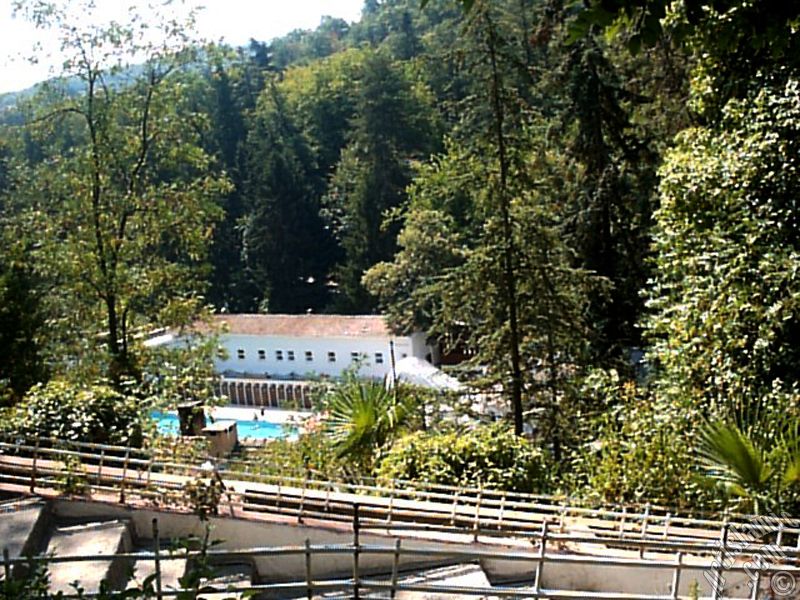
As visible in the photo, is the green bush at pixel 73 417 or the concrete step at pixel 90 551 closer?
the concrete step at pixel 90 551

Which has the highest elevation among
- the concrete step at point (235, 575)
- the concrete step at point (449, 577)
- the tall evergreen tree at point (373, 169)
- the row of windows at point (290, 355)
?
the tall evergreen tree at point (373, 169)

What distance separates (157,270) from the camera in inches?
449

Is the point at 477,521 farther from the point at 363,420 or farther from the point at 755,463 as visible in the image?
the point at 363,420

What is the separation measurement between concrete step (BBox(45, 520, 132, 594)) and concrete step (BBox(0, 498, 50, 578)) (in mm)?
85

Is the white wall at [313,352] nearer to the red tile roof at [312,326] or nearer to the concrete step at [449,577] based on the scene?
the red tile roof at [312,326]

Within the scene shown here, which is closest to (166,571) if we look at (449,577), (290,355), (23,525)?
(23,525)

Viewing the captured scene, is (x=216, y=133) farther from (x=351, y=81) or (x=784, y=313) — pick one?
(x=784, y=313)

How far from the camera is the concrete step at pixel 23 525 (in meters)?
4.82

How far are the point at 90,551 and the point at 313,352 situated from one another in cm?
2230

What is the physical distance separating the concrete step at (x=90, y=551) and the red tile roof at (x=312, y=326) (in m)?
20.7

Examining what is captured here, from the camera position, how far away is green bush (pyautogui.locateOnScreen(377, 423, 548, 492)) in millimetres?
6238

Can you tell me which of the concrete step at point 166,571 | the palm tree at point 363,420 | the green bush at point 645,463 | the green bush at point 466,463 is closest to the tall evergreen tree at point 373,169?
the palm tree at point 363,420

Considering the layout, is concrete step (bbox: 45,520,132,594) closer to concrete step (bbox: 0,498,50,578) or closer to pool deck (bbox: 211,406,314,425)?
concrete step (bbox: 0,498,50,578)

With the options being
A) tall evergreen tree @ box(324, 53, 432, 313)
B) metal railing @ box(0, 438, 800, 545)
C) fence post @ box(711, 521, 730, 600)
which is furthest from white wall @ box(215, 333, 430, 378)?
fence post @ box(711, 521, 730, 600)
